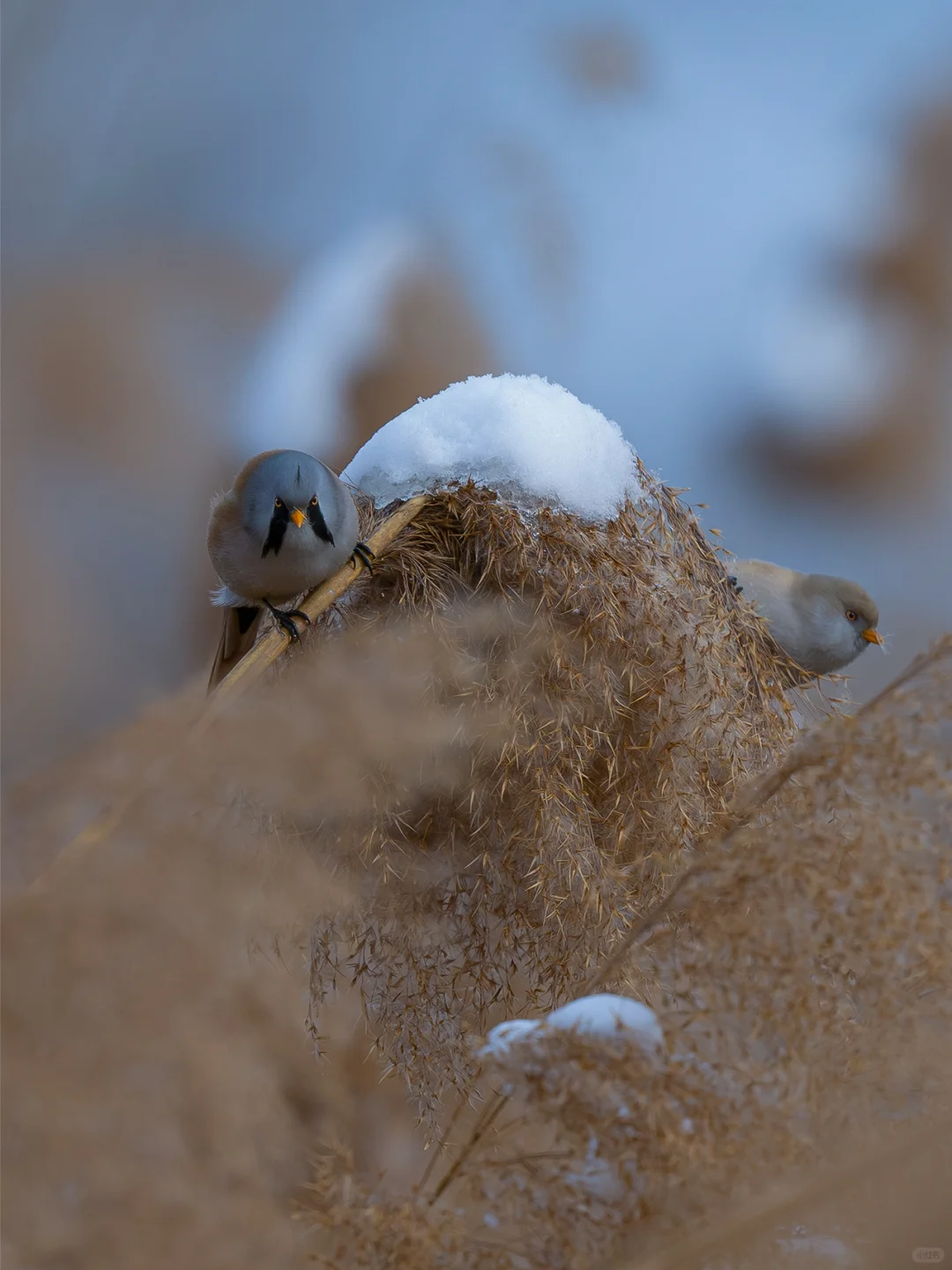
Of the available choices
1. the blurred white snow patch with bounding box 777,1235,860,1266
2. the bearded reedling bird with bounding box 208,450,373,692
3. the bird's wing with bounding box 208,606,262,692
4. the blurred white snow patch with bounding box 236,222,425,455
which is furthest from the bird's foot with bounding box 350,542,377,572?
the blurred white snow patch with bounding box 777,1235,860,1266

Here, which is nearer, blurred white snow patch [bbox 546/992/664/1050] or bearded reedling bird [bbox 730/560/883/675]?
blurred white snow patch [bbox 546/992/664/1050]

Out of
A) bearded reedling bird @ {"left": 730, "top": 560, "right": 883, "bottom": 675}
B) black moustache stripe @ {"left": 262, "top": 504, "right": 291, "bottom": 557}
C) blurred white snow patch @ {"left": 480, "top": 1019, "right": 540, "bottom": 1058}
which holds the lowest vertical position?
blurred white snow patch @ {"left": 480, "top": 1019, "right": 540, "bottom": 1058}

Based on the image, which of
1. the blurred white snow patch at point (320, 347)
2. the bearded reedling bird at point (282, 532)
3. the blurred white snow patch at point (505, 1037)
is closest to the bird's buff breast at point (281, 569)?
the bearded reedling bird at point (282, 532)

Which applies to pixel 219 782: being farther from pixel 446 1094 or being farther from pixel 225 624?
pixel 225 624

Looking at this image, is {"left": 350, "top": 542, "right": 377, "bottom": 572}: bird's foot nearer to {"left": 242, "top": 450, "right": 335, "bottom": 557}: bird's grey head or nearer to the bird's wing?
{"left": 242, "top": 450, "right": 335, "bottom": 557}: bird's grey head

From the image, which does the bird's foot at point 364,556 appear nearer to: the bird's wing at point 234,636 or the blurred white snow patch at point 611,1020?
the bird's wing at point 234,636

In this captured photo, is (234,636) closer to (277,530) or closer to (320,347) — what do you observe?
(277,530)

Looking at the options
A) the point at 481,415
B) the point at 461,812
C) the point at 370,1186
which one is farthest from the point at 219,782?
the point at 481,415

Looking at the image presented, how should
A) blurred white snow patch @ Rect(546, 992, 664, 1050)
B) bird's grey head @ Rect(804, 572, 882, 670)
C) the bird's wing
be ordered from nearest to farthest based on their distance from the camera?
blurred white snow patch @ Rect(546, 992, 664, 1050)
the bird's wing
bird's grey head @ Rect(804, 572, 882, 670)
